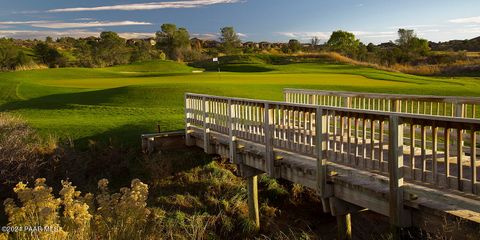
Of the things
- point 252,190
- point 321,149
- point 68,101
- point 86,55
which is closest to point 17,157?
point 252,190

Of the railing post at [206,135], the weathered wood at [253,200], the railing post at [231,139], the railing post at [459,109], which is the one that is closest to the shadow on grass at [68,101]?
the railing post at [206,135]

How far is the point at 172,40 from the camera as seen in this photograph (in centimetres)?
8700

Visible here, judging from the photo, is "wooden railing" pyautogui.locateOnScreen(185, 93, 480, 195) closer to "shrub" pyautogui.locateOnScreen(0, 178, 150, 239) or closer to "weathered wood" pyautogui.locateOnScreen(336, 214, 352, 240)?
"weathered wood" pyautogui.locateOnScreen(336, 214, 352, 240)

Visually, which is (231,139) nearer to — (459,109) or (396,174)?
(459,109)

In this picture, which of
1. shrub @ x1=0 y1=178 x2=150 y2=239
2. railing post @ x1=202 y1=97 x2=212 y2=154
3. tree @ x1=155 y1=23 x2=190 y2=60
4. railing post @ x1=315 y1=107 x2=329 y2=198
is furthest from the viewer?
tree @ x1=155 y1=23 x2=190 y2=60

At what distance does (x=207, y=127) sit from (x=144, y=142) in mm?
2276

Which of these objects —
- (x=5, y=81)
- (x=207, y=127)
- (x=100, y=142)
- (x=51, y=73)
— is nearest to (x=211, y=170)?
(x=207, y=127)

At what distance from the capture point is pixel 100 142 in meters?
13.6

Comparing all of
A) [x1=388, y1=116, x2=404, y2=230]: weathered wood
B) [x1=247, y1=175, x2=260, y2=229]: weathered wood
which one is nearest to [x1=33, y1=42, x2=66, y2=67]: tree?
[x1=247, y1=175, x2=260, y2=229]: weathered wood

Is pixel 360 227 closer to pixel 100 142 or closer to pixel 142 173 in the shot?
pixel 142 173

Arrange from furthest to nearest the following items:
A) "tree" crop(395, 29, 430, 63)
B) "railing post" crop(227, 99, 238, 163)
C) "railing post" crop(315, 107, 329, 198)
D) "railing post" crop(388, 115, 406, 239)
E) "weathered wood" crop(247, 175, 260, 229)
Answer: "tree" crop(395, 29, 430, 63) → "weathered wood" crop(247, 175, 260, 229) → "railing post" crop(227, 99, 238, 163) → "railing post" crop(315, 107, 329, 198) → "railing post" crop(388, 115, 406, 239)

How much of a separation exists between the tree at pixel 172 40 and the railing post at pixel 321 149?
72128 mm

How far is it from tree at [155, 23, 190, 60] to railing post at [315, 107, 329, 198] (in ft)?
237

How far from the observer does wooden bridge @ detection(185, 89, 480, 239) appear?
5578mm
